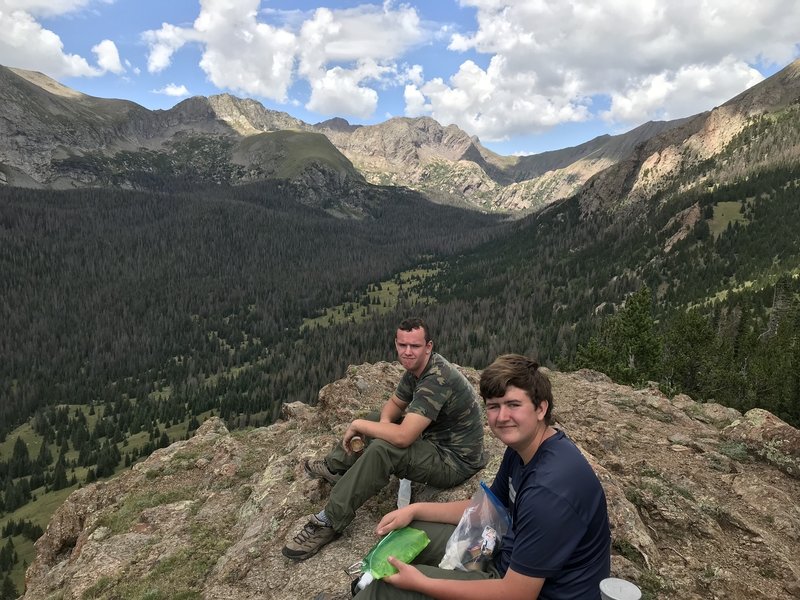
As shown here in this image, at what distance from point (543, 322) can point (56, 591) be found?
643ft

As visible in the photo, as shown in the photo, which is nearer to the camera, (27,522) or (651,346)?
(651,346)

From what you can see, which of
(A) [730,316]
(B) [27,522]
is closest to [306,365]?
(B) [27,522]

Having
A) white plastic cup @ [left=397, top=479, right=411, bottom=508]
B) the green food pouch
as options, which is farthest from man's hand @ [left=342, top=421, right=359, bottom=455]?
the green food pouch

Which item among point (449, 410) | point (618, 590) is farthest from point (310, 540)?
point (618, 590)

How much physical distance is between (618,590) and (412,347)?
543cm

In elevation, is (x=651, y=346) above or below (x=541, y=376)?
below

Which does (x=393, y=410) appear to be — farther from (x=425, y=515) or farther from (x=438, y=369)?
(x=425, y=515)

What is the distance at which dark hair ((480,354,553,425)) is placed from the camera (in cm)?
537

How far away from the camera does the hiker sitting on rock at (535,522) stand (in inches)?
193

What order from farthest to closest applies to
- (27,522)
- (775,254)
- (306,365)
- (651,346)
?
(306,365) → (775,254) → (27,522) → (651,346)

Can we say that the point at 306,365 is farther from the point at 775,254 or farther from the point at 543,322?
the point at 775,254

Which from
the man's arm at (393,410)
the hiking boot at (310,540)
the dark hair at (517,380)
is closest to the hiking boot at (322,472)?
the hiking boot at (310,540)

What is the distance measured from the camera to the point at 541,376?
551 cm

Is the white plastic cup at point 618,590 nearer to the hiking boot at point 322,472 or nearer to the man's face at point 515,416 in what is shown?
the man's face at point 515,416
